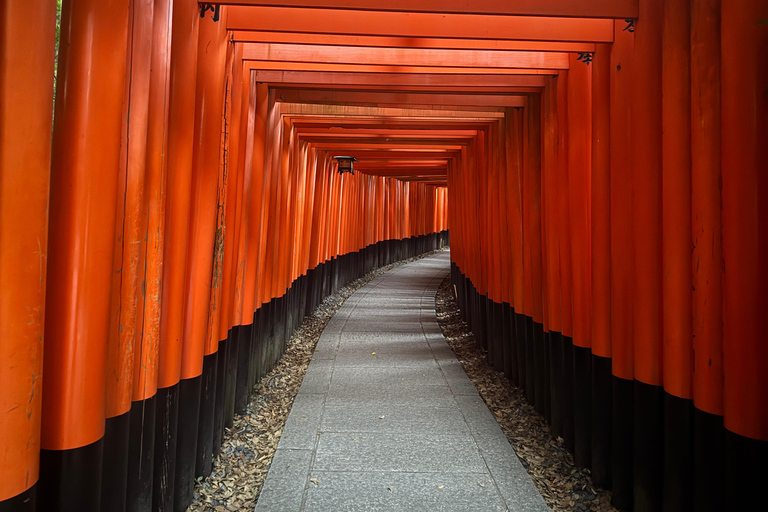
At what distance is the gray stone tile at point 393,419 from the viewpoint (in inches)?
191

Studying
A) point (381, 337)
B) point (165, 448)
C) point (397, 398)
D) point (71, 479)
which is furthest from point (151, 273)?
point (381, 337)

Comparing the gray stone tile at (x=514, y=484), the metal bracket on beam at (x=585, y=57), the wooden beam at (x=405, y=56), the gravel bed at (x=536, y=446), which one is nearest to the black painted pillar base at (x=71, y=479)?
the gray stone tile at (x=514, y=484)

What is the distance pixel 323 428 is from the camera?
487 centimetres

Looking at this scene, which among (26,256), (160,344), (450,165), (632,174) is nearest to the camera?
(26,256)

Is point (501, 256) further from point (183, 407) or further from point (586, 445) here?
point (183, 407)

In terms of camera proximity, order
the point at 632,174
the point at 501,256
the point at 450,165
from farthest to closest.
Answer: the point at 450,165 < the point at 501,256 < the point at 632,174

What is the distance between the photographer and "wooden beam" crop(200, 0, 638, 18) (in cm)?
314

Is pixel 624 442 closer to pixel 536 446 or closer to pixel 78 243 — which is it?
pixel 536 446

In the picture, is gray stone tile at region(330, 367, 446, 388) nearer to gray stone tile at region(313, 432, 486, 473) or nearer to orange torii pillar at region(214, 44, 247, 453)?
gray stone tile at region(313, 432, 486, 473)

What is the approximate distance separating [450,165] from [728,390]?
35.6 ft

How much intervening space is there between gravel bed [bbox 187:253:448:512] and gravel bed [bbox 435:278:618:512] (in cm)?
216

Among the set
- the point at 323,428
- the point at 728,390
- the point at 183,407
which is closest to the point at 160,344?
the point at 183,407

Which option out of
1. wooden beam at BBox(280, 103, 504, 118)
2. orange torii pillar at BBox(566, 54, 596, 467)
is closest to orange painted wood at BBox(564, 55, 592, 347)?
orange torii pillar at BBox(566, 54, 596, 467)

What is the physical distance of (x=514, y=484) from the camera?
3.84m
